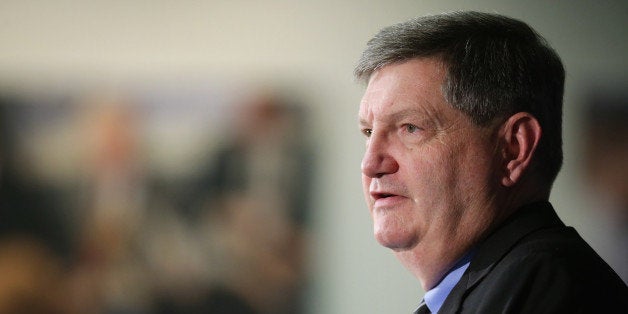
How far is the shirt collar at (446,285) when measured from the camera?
1.87 m

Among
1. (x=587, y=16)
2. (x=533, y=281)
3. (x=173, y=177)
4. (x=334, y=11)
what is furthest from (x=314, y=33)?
(x=533, y=281)

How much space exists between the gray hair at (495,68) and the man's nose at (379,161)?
0.19 meters

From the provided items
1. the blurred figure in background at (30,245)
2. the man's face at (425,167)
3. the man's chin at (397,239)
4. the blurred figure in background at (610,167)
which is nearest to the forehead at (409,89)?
the man's face at (425,167)

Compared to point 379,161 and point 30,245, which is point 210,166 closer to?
point 30,245

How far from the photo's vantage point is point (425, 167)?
193cm

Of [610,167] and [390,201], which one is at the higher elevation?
[390,201]

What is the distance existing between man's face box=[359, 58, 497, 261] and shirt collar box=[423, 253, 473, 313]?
37 mm

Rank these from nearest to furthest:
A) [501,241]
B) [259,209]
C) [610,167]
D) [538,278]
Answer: [538,278] < [501,241] < [610,167] < [259,209]

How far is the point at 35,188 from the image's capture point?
195 inches

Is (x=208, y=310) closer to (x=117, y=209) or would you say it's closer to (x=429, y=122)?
(x=117, y=209)

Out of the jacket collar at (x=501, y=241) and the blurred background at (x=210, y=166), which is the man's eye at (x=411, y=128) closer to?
the jacket collar at (x=501, y=241)

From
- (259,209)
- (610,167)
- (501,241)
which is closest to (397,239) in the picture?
(501,241)

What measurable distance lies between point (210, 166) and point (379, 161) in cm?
302

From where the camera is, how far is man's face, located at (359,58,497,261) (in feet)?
6.22
